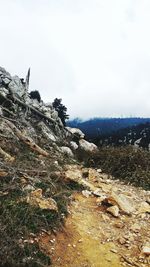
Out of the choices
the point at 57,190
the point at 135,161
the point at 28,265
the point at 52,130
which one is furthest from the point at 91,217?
the point at 52,130

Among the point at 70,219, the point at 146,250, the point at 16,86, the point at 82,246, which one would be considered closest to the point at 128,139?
the point at 16,86

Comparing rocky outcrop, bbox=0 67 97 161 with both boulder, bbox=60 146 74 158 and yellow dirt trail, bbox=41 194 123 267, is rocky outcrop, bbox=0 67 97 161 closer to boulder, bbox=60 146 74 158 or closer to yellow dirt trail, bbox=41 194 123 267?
boulder, bbox=60 146 74 158

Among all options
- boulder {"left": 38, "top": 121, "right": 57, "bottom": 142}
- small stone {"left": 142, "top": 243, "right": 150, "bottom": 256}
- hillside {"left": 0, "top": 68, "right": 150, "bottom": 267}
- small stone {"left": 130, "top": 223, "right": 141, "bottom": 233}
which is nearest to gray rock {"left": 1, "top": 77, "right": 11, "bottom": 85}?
boulder {"left": 38, "top": 121, "right": 57, "bottom": 142}

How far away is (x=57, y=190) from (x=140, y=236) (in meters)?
2.78

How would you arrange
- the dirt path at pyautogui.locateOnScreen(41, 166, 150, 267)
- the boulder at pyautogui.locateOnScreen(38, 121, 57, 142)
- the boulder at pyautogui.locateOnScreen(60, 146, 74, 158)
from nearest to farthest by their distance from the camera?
the dirt path at pyautogui.locateOnScreen(41, 166, 150, 267), the boulder at pyautogui.locateOnScreen(60, 146, 74, 158), the boulder at pyautogui.locateOnScreen(38, 121, 57, 142)

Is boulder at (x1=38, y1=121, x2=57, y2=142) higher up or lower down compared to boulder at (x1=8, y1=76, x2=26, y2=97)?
lower down

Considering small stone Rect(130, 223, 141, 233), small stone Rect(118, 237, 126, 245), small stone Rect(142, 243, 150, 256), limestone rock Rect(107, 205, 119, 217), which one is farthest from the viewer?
limestone rock Rect(107, 205, 119, 217)

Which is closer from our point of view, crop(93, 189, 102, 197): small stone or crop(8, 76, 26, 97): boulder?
crop(93, 189, 102, 197): small stone

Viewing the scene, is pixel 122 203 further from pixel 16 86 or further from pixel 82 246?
pixel 16 86

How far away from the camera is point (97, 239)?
849 cm

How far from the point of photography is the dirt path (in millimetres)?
7527

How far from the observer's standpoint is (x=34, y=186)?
10016 mm

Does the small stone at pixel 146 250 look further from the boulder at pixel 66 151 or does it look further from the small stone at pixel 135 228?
the boulder at pixel 66 151

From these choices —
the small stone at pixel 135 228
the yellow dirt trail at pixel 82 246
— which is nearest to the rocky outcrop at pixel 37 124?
the yellow dirt trail at pixel 82 246
